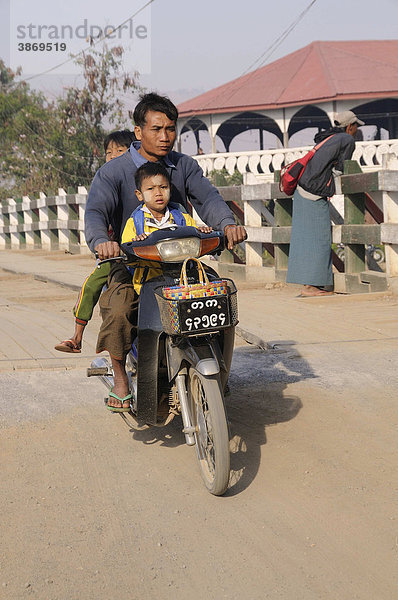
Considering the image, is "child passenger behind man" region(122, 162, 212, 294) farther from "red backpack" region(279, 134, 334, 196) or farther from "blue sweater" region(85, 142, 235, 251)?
"red backpack" region(279, 134, 334, 196)

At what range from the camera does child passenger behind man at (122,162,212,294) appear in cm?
444

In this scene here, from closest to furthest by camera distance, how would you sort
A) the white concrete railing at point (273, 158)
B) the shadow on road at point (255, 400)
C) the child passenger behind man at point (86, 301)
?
1. the shadow on road at point (255, 400)
2. the child passenger behind man at point (86, 301)
3. the white concrete railing at point (273, 158)

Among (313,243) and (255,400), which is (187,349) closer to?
(255,400)

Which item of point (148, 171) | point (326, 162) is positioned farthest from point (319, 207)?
point (148, 171)

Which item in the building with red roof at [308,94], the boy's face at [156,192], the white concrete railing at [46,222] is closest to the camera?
the boy's face at [156,192]

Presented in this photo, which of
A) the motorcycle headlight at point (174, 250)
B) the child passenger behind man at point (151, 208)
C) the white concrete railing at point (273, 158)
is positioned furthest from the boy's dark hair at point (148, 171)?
the white concrete railing at point (273, 158)

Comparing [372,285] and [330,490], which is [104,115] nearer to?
[372,285]

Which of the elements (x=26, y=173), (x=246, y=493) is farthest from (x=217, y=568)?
(x=26, y=173)

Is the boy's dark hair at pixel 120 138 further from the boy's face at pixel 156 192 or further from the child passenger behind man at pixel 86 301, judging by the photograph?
the boy's face at pixel 156 192

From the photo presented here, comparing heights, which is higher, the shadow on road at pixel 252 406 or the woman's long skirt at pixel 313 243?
the woman's long skirt at pixel 313 243

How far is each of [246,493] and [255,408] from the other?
140 centimetres

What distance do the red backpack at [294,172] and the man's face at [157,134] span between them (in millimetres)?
5271

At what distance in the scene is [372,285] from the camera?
32.2ft

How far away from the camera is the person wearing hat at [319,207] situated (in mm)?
9883
